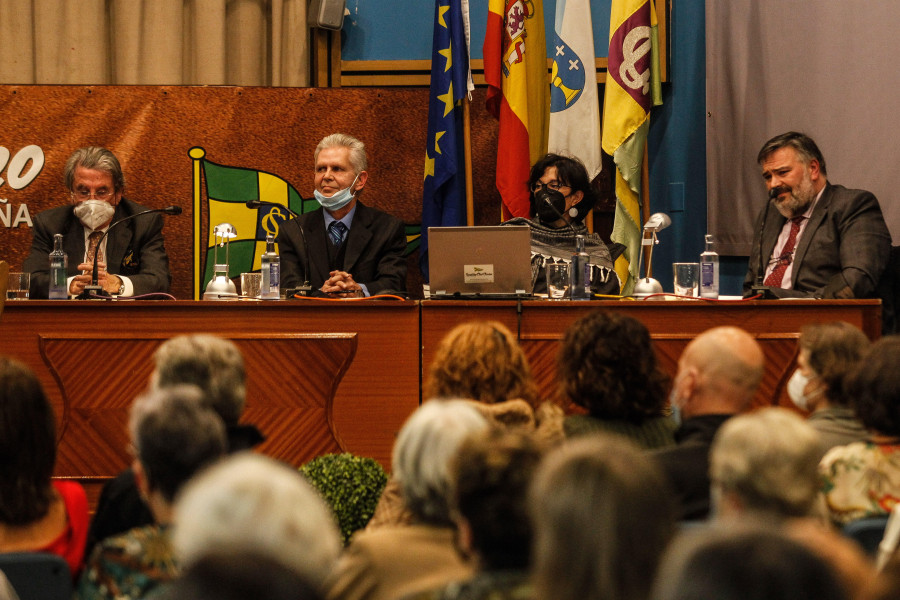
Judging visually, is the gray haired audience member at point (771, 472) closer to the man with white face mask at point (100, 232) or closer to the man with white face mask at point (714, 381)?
the man with white face mask at point (714, 381)

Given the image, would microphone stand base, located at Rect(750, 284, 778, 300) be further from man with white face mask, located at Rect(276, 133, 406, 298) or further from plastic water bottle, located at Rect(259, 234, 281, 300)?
plastic water bottle, located at Rect(259, 234, 281, 300)

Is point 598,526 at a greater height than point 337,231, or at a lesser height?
lesser

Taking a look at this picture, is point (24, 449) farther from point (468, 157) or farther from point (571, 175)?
point (468, 157)

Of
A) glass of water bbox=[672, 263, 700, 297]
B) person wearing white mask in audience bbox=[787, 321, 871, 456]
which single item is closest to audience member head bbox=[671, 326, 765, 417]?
person wearing white mask in audience bbox=[787, 321, 871, 456]

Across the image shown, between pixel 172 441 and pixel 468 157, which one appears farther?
pixel 468 157

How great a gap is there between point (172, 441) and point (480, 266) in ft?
7.89

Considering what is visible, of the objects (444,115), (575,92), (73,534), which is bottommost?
(73,534)

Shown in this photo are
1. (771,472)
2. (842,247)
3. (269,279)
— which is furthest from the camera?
(842,247)

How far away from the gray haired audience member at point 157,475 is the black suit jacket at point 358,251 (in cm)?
318

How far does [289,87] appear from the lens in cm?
559

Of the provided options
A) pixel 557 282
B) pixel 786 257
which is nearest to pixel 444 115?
pixel 557 282

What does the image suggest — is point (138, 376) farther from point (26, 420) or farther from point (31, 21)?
point (31, 21)

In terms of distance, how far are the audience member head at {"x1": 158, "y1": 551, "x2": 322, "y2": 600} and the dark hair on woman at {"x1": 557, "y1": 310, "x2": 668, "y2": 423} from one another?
1.55 meters

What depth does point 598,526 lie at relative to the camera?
1096 millimetres
